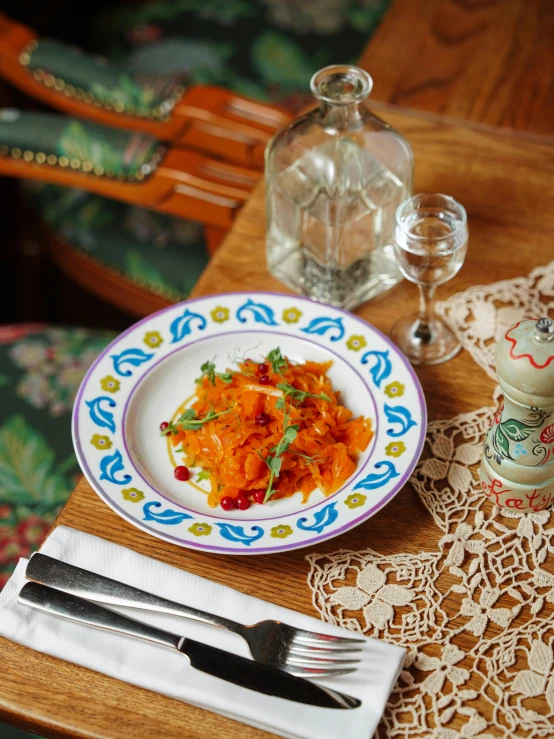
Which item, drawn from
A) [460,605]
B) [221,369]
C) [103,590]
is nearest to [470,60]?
[221,369]

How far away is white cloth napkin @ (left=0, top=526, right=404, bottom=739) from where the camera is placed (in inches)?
31.9

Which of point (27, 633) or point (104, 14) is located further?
point (104, 14)

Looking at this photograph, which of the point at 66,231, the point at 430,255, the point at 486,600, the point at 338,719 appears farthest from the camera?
the point at 66,231

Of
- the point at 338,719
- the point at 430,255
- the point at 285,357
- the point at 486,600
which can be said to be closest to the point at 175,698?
the point at 338,719

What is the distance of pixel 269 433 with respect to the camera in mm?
1013

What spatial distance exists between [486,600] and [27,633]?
1.56 ft

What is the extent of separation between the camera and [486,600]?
91cm

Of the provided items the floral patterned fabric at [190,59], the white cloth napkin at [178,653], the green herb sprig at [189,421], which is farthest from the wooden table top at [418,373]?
the floral patterned fabric at [190,59]

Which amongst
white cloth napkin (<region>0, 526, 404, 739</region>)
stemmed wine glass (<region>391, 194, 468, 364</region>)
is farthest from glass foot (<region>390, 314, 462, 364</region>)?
white cloth napkin (<region>0, 526, 404, 739</region>)

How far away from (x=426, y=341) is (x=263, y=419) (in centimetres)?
29

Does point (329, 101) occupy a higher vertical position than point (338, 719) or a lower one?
higher

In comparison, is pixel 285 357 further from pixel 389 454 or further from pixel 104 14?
pixel 104 14

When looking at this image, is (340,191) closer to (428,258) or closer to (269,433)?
(428,258)

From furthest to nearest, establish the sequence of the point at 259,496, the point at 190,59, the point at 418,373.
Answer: the point at 190,59 < the point at 418,373 < the point at 259,496
